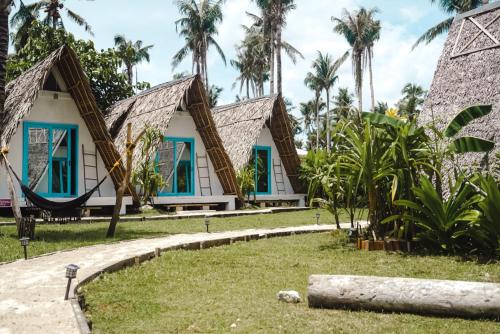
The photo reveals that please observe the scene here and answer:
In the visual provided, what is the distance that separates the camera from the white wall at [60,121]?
461 inches

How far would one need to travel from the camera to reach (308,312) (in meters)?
3.65

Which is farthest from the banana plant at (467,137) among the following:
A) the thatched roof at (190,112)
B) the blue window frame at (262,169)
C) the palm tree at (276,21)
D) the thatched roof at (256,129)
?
the palm tree at (276,21)

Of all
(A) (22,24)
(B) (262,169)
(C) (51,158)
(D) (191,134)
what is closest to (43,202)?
(C) (51,158)

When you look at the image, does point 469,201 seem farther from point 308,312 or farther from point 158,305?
point 158,305

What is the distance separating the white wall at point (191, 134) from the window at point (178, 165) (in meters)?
0.13

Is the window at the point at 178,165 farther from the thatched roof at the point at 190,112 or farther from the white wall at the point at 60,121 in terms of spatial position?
the white wall at the point at 60,121

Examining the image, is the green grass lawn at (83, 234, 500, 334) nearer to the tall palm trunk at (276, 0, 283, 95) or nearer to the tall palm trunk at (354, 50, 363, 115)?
the tall palm trunk at (276, 0, 283, 95)

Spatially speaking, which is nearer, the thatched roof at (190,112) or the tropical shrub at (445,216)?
the tropical shrub at (445,216)

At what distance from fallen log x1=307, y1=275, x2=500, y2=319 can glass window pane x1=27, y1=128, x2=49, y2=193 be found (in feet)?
34.1

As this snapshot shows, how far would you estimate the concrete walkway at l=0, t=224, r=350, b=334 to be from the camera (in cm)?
318

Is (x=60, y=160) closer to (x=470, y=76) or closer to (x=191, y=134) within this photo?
(x=191, y=134)

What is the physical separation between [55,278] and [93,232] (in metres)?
4.11

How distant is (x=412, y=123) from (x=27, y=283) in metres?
4.66

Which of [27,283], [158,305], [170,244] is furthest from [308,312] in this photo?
[170,244]
